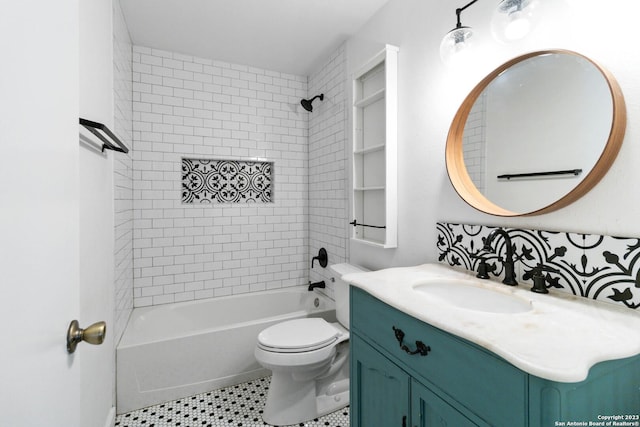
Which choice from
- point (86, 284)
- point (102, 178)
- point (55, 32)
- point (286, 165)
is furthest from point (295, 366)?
point (286, 165)

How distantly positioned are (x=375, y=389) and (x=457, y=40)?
151 cm

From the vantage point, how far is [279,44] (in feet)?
8.40

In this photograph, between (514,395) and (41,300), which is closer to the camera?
(41,300)

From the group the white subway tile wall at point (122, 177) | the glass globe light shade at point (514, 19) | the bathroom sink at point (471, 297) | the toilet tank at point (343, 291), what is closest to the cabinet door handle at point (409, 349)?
the bathroom sink at point (471, 297)

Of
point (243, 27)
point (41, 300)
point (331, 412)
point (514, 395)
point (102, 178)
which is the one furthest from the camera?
point (243, 27)

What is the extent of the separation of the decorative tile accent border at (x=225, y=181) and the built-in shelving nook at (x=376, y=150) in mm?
1161

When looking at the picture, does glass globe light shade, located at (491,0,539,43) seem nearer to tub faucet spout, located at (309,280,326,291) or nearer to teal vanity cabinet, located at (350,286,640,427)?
teal vanity cabinet, located at (350,286,640,427)

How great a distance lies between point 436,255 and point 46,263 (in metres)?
1.56

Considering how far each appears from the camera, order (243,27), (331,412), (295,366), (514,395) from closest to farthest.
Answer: (514,395), (295,366), (331,412), (243,27)

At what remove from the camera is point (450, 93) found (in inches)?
60.8

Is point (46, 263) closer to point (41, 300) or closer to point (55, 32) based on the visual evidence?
point (41, 300)

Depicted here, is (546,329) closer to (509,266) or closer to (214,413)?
(509,266)

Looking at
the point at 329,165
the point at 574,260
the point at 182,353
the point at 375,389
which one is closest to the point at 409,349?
the point at 375,389

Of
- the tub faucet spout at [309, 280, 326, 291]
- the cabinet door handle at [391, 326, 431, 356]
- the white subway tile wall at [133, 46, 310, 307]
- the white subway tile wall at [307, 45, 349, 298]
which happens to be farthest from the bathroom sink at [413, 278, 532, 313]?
the white subway tile wall at [133, 46, 310, 307]
